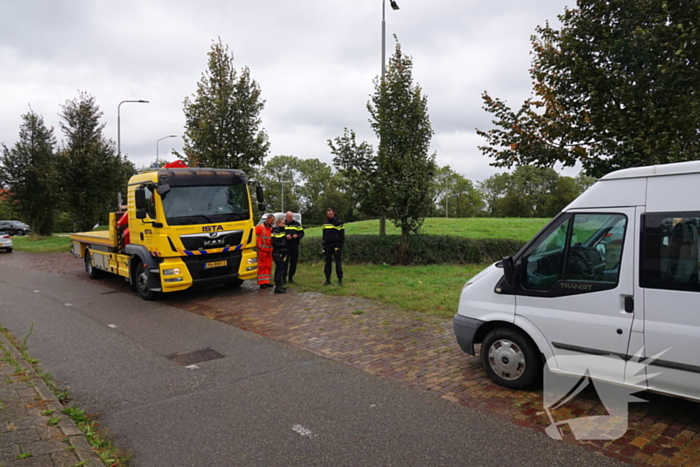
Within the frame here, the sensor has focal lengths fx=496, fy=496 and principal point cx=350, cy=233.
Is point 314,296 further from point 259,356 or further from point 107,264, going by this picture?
point 107,264

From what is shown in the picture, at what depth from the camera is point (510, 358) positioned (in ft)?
16.3

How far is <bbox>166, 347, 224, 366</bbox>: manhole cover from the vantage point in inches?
242

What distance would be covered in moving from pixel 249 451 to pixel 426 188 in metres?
12.1

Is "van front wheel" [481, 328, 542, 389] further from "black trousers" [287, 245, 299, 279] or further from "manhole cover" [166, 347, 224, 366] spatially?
"black trousers" [287, 245, 299, 279]

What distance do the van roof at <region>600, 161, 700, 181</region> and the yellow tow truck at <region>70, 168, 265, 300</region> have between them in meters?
7.95

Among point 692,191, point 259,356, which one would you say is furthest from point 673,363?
point 259,356

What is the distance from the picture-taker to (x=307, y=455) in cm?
370

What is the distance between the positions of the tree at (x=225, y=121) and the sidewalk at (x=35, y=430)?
12220 mm

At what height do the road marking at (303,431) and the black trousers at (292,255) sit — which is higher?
the black trousers at (292,255)

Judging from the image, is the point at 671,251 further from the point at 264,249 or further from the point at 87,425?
the point at 264,249

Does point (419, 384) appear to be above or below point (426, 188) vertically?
below

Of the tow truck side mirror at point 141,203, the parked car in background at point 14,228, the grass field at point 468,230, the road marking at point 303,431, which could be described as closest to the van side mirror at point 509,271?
the road marking at point 303,431

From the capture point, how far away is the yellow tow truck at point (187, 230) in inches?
394

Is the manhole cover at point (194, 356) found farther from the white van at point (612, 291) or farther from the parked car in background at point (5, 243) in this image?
the parked car in background at point (5, 243)
